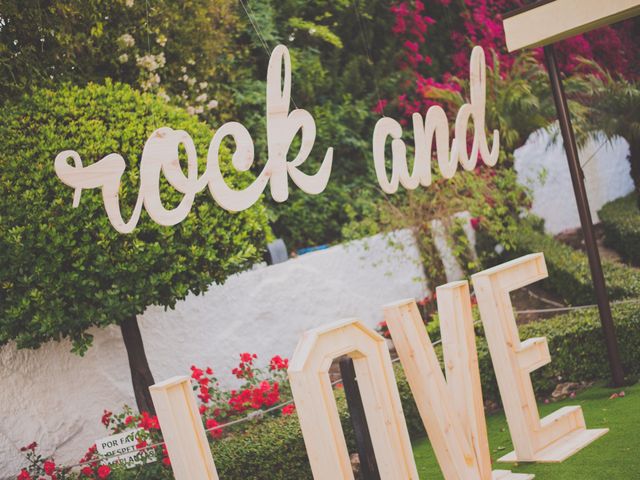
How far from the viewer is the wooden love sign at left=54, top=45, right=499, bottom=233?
4137mm

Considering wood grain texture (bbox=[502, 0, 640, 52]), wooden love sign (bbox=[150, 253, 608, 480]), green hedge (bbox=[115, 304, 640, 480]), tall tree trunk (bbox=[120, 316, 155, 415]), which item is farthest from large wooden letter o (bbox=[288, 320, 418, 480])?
tall tree trunk (bbox=[120, 316, 155, 415])

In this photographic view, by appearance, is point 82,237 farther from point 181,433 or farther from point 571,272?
point 571,272

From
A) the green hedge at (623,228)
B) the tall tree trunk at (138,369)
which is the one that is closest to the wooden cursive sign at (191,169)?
the tall tree trunk at (138,369)

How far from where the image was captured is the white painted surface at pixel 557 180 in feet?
40.7

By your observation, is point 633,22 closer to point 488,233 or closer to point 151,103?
point 488,233

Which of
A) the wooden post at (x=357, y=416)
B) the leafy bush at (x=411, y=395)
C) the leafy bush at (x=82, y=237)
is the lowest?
the leafy bush at (x=411, y=395)

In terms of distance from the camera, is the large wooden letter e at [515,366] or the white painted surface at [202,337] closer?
the large wooden letter e at [515,366]

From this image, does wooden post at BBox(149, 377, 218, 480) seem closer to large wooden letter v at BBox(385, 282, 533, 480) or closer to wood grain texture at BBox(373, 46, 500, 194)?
large wooden letter v at BBox(385, 282, 533, 480)

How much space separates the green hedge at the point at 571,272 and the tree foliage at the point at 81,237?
12.6 ft

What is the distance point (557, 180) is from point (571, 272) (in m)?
3.91

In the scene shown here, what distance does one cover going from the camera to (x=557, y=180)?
12.7 meters

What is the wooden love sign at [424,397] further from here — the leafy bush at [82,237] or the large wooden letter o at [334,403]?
the leafy bush at [82,237]

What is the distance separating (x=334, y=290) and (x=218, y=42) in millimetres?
3424

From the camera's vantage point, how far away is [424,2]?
42.7 ft
